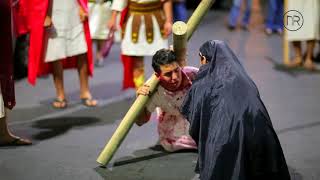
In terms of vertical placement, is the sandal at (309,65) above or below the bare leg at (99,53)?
below

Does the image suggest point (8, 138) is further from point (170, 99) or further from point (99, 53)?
point (99, 53)

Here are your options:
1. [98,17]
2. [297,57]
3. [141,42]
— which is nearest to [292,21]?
[141,42]

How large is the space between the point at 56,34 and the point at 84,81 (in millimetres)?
511

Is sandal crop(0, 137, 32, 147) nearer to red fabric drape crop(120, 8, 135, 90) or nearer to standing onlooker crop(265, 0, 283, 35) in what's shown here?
red fabric drape crop(120, 8, 135, 90)

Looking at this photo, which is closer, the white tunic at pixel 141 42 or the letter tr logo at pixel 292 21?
the letter tr logo at pixel 292 21

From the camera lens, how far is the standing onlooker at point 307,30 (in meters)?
5.93

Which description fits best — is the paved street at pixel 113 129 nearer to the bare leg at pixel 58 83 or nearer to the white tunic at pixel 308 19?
the bare leg at pixel 58 83

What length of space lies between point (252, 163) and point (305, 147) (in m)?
1.00

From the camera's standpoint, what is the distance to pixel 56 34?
192 inches

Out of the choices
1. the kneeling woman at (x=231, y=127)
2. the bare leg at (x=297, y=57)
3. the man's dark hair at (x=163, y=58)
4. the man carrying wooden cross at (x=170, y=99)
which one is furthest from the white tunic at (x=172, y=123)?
the bare leg at (x=297, y=57)

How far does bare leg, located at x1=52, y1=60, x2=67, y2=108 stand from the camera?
16.6ft

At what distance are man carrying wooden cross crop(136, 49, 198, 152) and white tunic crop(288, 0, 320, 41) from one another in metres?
2.30

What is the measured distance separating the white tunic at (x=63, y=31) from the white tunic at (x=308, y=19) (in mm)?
2099

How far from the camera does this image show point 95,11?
613 cm
